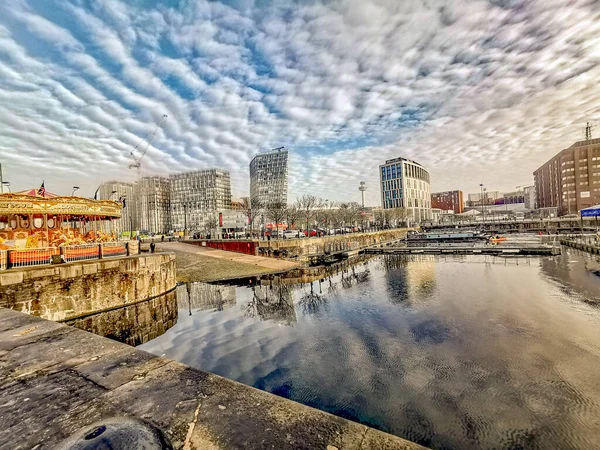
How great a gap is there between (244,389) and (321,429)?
3.97ft

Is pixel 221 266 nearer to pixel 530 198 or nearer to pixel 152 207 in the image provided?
pixel 152 207

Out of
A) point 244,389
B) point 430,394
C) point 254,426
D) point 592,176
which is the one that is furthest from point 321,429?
point 592,176

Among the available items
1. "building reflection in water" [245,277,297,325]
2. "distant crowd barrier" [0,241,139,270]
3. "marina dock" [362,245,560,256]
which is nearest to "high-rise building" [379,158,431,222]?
"marina dock" [362,245,560,256]

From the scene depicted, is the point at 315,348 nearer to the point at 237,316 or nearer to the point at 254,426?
the point at 237,316

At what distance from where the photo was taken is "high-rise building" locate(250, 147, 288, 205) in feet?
491

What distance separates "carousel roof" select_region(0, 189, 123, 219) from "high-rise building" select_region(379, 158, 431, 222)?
142m

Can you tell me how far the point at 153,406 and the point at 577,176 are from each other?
15438cm

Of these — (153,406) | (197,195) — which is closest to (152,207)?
(197,195)

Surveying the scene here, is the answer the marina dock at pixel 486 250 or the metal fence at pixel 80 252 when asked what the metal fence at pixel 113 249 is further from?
the marina dock at pixel 486 250

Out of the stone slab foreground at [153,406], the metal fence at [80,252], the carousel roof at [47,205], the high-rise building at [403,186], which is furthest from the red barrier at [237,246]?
the high-rise building at [403,186]

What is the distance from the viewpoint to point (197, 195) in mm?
153500

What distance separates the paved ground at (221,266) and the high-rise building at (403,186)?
124754 millimetres

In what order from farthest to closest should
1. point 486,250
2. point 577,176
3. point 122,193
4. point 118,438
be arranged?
point 122,193, point 577,176, point 486,250, point 118,438

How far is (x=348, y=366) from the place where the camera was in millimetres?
9453
